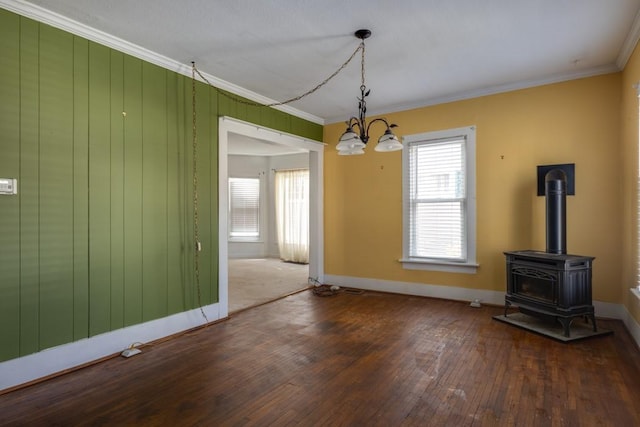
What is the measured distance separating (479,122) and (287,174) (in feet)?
17.5

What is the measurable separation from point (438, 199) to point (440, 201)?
4cm

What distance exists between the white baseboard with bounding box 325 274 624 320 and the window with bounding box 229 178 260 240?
13.8 feet

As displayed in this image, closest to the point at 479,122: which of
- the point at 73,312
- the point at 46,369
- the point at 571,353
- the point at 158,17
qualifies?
the point at 571,353

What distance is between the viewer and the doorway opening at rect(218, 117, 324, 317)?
4215mm

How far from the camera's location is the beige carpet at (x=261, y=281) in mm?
5012

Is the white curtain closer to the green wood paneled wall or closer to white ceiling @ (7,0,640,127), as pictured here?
white ceiling @ (7,0,640,127)

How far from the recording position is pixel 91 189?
9.86 feet

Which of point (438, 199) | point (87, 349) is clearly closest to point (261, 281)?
point (438, 199)

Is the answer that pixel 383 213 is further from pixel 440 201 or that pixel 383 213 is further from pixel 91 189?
pixel 91 189

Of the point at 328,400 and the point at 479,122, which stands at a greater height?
the point at 479,122

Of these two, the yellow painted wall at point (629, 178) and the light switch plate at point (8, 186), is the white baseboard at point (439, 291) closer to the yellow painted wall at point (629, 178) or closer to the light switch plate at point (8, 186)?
the yellow painted wall at point (629, 178)

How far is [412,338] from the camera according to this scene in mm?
3418

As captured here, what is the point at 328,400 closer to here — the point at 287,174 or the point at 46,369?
the point at 46,369

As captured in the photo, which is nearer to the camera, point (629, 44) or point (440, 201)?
point (629, 44)
